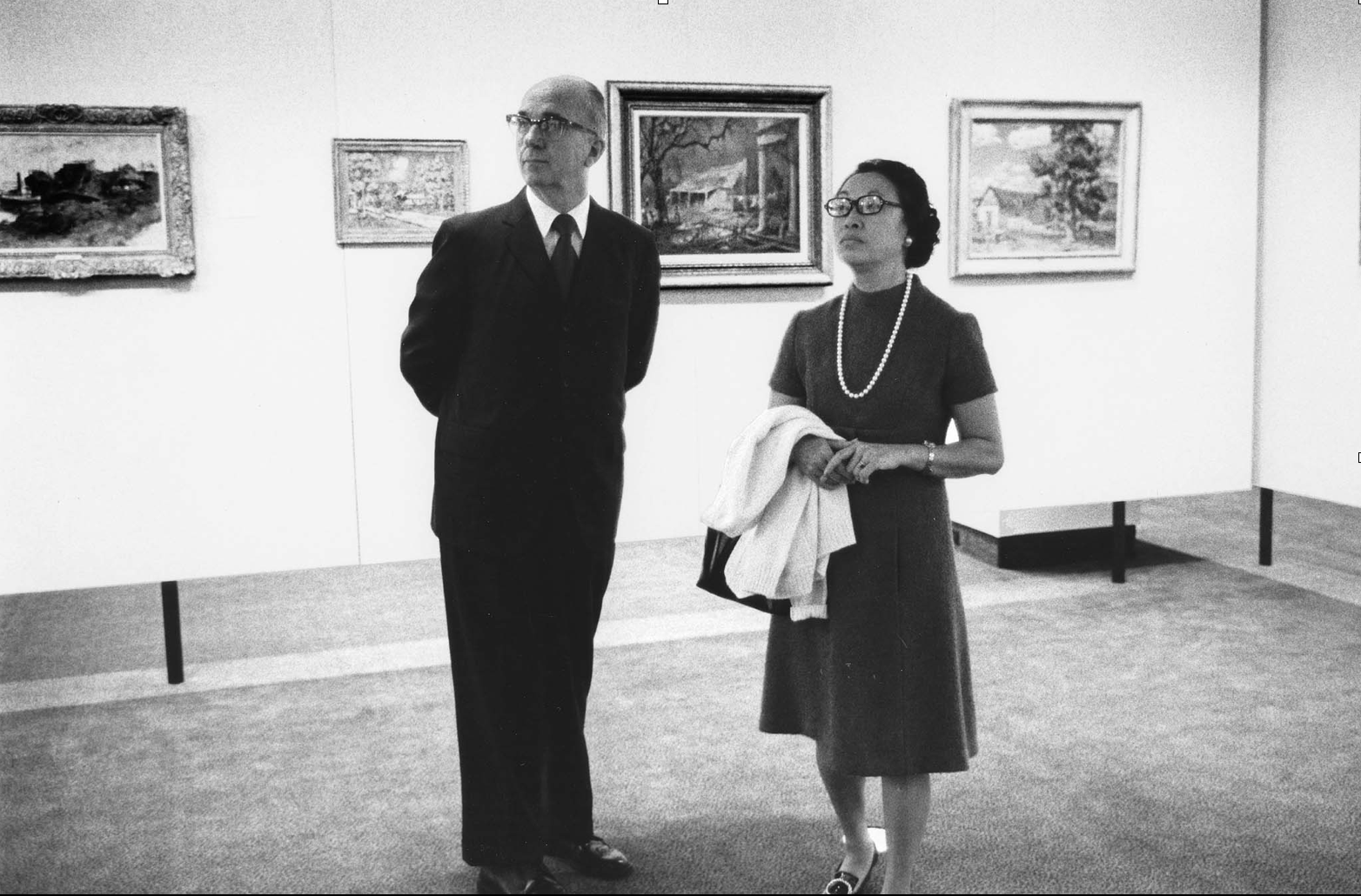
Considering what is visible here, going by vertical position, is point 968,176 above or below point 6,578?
above

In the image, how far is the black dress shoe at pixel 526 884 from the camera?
3.40 m

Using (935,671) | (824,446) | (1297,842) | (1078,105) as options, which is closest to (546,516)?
(824,446)

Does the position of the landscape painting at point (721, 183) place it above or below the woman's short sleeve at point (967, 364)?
above

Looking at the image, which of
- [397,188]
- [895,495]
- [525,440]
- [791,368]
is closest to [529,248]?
[525,440]

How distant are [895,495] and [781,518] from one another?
28cm

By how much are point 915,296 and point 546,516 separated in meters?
1.11

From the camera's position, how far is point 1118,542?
718 cm

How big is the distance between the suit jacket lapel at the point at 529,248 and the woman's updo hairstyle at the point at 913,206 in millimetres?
833

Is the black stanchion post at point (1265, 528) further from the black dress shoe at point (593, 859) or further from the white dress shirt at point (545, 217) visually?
the white dress shirt at point (545, 217)

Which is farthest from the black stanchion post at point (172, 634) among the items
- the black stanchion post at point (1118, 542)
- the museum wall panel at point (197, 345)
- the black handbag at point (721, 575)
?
the black stanchion post at point (1118, 542)

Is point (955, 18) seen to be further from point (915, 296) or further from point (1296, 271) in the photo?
point (915, 296)

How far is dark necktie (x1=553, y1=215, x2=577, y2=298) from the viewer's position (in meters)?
3.33

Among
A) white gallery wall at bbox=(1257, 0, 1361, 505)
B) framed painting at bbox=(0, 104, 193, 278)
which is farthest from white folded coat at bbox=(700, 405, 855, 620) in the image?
white gallery wall at bbox=(1257, 0, 1361, 505)

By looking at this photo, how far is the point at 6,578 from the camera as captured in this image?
5445 mm
